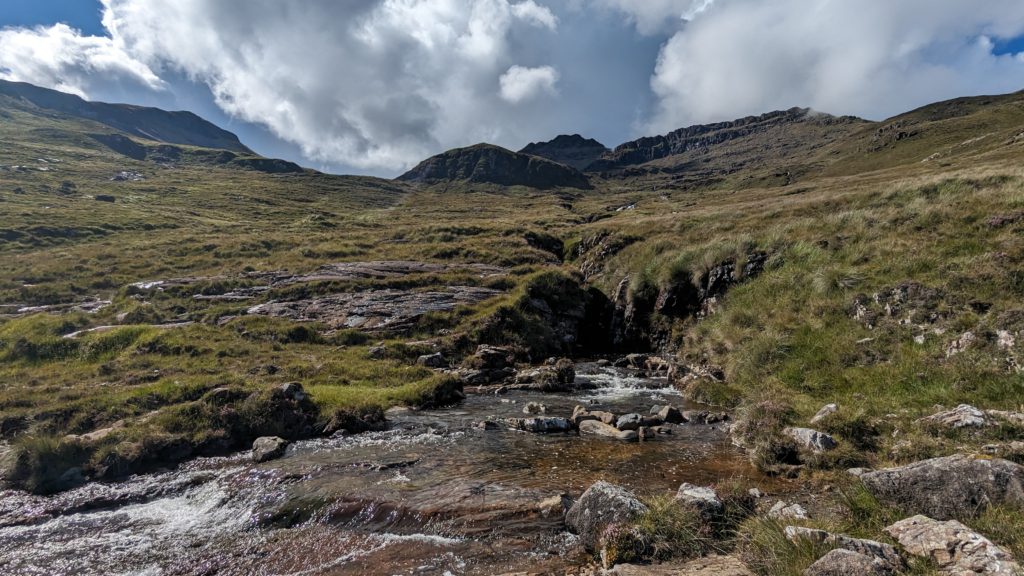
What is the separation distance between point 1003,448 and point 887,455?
2371 mm

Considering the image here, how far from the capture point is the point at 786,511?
966cm

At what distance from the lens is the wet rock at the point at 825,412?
14.4 m

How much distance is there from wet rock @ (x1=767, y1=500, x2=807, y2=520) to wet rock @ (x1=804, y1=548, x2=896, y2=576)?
8.60 feet

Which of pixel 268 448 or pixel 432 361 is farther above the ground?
pixel 432 361

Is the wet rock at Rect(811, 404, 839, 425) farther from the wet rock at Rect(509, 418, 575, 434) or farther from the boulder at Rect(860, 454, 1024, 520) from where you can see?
the wet rock at Rect(509, 418, 575, 434)

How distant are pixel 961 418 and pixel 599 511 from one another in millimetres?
10627

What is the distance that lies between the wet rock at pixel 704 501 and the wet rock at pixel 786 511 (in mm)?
1021

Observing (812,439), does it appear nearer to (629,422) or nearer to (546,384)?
(629,422)

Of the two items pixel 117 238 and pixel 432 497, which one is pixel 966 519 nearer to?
pixel 432 497

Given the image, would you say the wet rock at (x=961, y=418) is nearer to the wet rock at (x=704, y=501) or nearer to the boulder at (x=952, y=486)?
the boulder at (x=952, y=486)

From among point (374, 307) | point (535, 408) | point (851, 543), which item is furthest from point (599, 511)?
point (374, 307)

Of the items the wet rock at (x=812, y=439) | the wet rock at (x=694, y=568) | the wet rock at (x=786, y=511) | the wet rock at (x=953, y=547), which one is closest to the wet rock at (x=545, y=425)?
the wet rock at (x=812, y=439)

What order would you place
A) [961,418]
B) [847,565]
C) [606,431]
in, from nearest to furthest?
[847,565] → [961,418] → [606,431]

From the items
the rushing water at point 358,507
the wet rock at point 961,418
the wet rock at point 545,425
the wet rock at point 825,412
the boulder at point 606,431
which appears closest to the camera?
the rushing water at point 358,507
